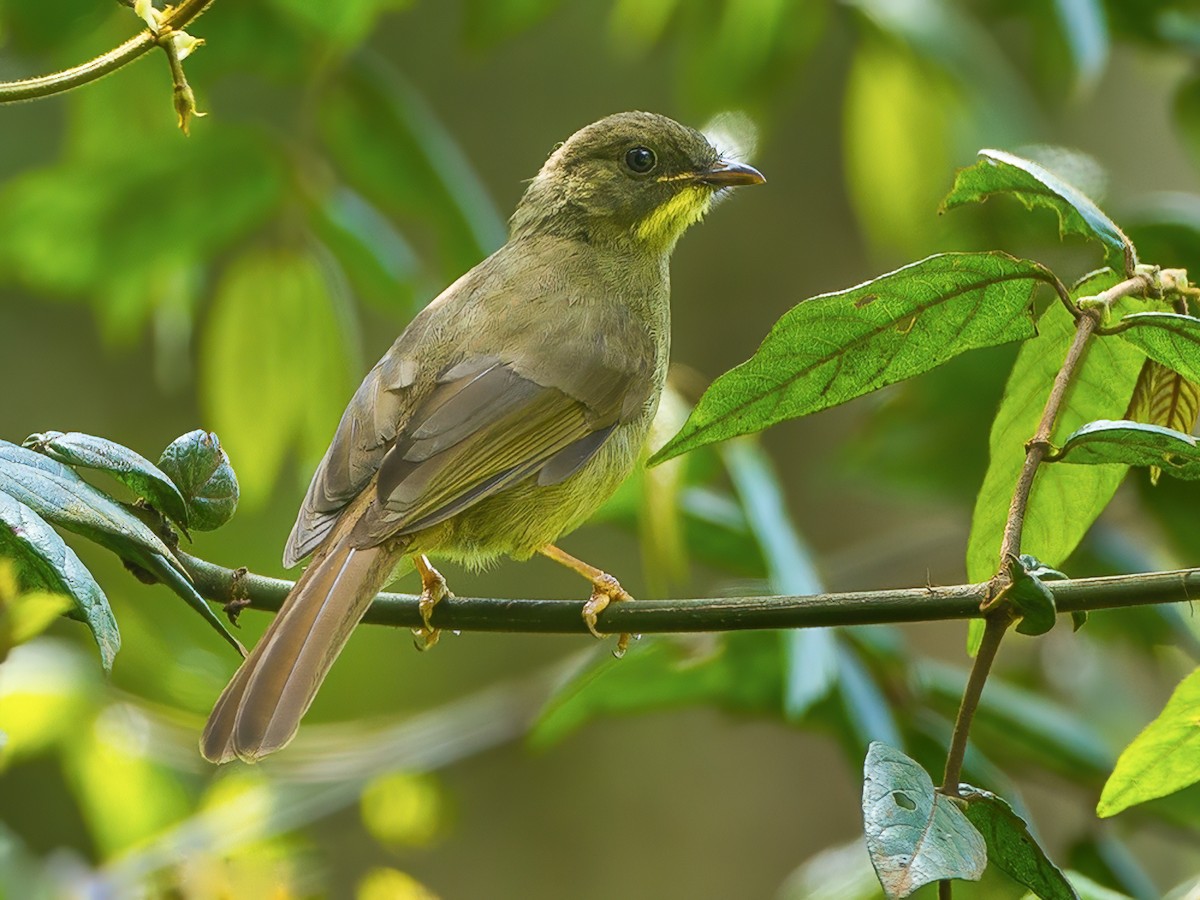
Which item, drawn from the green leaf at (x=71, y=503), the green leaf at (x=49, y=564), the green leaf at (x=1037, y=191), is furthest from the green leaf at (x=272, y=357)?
the green leaf at (x=1037, y=191)

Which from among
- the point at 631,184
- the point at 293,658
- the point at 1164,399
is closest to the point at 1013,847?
the point at 1164,399

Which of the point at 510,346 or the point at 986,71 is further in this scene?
the point at 986,71

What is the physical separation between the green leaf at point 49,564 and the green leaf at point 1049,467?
1.09 metres

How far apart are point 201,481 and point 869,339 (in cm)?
92

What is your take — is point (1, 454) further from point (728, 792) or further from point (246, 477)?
point (728, 792)

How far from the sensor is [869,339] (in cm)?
183

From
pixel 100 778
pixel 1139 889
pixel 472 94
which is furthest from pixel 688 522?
pixel 472 94

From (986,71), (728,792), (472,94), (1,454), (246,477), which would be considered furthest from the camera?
(472,94)

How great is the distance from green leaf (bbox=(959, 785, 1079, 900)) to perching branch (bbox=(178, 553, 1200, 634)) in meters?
0.21

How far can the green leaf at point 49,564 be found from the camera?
1.66 meters

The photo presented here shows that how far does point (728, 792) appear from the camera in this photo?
652 centimetres

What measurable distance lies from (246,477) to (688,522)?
1.01m

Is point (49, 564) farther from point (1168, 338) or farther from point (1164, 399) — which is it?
point (1164, 399)

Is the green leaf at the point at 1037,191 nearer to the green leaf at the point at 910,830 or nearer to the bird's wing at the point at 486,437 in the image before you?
the green leaf at the point at 910,830
